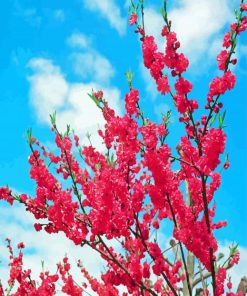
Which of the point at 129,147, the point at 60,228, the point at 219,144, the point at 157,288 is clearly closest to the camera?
the point at 219,144

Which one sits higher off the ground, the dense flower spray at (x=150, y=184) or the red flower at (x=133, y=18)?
the red flower at (x=133, y=18)

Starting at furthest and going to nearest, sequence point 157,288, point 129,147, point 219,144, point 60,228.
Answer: point 157,288 < point 60,228 < point 129,147 < point 219,144

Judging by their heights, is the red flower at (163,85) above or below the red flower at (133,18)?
below

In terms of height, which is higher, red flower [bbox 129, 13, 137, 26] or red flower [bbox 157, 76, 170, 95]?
red flower [bbox 129, 13, 137, 26]

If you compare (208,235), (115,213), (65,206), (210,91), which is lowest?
(208,235)

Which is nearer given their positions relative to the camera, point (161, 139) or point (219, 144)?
point (219, 144)

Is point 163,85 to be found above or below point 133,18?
below

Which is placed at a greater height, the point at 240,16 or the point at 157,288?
the point at 240,16

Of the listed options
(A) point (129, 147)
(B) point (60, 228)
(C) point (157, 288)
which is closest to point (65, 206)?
(B) point (60, 228)

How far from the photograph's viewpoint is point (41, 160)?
6.07 m

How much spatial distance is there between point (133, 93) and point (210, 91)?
3.18 ft

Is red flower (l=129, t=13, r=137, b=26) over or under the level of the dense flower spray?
over

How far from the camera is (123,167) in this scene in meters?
5.26

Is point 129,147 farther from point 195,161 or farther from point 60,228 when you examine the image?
point 60,228
